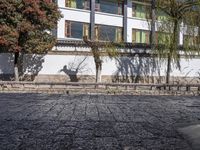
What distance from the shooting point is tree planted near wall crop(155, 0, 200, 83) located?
98.2 feet

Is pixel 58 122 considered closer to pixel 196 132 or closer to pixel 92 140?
pixel 92 140

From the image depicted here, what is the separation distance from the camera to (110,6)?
1634 inches

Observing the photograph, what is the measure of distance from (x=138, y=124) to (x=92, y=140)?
2.71 metres

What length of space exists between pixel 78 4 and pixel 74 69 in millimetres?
9358

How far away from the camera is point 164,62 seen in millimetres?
34531

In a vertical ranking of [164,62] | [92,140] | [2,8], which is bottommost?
[92,140]

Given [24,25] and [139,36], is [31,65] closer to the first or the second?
[24,25]

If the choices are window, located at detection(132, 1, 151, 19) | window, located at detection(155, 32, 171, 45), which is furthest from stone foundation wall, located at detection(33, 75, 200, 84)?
window, located at detection(132, 1, 151, 19)

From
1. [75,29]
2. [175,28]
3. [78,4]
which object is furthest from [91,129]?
[78,4]

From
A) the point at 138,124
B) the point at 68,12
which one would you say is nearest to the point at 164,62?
the point at 68,12

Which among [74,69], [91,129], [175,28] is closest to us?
[91,129]

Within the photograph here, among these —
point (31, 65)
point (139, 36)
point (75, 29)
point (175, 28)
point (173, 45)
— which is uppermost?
point (75, 29)

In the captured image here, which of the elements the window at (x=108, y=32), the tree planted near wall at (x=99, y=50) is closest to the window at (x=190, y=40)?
the tree planted near wall at (x=99, y=50)

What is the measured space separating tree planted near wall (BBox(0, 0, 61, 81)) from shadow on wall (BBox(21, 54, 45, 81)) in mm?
1743
